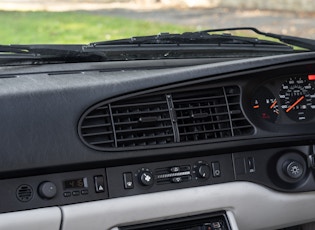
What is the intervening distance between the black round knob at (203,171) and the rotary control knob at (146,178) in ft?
0.83

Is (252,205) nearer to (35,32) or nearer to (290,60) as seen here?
(290,60)

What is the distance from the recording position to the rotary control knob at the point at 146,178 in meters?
3.67

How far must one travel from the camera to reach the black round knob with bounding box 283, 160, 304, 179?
408 cm

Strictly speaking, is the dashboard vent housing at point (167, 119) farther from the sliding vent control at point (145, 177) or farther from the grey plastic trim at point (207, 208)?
the grey plastic trim at point (207, 208)

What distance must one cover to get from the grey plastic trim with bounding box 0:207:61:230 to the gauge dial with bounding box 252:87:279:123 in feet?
3.94

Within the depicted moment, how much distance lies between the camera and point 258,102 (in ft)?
13.2

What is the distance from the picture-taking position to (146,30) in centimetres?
1195

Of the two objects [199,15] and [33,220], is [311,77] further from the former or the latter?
[199,15]

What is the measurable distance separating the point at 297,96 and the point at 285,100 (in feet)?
0.25

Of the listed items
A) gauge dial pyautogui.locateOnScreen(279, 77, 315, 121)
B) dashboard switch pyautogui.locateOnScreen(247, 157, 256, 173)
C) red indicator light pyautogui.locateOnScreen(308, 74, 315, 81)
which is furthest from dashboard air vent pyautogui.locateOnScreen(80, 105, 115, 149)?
red indicator light pyautogui.locateOnScreen(308, 74, 315, 81)

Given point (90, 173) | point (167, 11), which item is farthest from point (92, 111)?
point (167, 11)

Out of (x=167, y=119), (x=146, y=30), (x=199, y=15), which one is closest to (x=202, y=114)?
(x=167, y=119)

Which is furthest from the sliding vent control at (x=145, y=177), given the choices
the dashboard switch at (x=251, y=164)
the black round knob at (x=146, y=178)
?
the dashboard switch at (x=251, y=164)

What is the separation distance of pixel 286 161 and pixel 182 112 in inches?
28.4
